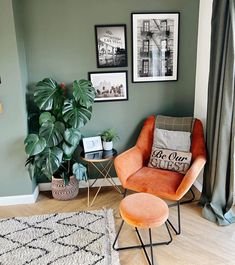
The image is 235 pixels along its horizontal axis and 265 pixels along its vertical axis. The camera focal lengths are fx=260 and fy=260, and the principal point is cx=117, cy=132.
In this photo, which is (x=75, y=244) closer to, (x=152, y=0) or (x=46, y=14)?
(x=46, y=14)

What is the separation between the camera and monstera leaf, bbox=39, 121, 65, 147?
249 centimetres

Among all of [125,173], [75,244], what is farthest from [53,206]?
[125,173]

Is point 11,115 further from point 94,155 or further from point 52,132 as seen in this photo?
point 94,155

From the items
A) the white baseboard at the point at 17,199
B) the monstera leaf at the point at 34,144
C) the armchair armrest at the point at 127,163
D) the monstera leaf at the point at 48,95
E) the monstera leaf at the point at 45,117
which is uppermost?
the monstera leaf at the point at 48,95

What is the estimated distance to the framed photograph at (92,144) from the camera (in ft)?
9.12

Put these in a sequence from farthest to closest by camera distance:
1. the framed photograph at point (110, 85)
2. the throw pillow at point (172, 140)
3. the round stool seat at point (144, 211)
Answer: the framed photograph at point (110, 85) → the throw pillow at point (172, 140) → the round stool seat at point (144, 211)

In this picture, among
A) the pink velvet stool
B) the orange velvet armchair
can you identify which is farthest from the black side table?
the pink velvet stool

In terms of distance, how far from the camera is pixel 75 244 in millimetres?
2113

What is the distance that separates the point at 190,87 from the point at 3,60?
1.99 metres

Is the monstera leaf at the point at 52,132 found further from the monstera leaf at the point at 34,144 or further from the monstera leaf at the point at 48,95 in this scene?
the monstera leaf at the point at 48,95

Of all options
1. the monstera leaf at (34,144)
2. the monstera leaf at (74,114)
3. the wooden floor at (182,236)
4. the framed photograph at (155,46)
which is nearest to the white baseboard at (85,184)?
the wooden floor at (182,236)

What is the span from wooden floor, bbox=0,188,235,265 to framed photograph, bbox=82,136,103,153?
55cm

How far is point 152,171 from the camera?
100 inches

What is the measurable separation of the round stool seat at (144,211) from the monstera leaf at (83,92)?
3.39 ft
